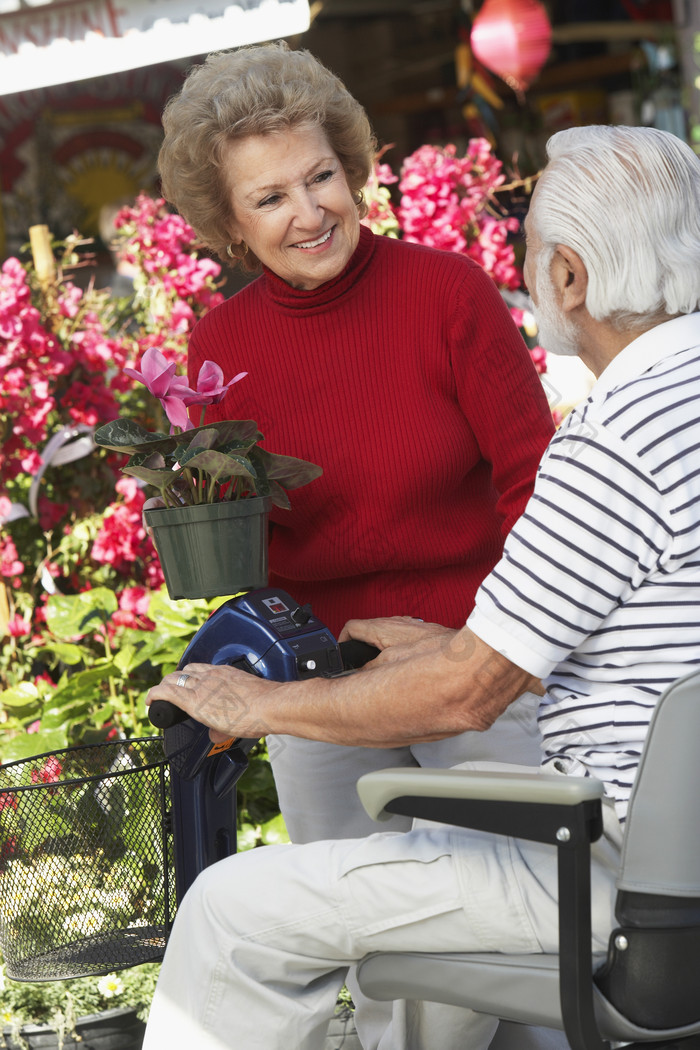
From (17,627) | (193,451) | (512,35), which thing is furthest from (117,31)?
(193,451)

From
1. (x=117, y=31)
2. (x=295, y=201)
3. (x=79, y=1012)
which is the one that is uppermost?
(x=117, y=31)

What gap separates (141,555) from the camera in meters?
3.12

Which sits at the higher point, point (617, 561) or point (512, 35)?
point (512, 35)

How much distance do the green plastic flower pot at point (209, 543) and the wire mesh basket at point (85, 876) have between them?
30cm

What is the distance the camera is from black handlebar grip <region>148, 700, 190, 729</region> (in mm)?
1556

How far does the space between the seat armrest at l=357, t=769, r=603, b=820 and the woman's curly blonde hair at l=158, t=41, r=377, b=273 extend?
41.3 inches

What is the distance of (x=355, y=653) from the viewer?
1.72 metres

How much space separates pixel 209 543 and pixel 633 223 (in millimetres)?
681

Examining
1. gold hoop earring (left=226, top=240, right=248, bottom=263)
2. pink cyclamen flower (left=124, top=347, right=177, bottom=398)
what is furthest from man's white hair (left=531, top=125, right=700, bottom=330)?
gold hoop earring (left=226, top=240, right=248, bottom=263)

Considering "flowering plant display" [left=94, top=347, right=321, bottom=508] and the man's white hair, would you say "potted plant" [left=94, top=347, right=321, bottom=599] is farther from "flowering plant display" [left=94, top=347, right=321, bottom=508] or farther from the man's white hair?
the man's white hair

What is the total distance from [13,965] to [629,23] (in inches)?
219

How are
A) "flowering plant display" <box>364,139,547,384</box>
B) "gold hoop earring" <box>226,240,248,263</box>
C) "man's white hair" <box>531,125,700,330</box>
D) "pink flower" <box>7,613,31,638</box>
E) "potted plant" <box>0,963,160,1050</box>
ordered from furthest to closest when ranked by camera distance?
"flowering plant display" <box>364,139,547,384</box>, "pink flower" <box>7,613,31,638</box>, "potted plant" <box>0,963,160,1050</box>, "gold hoop earring" <box>226,240,248,263</box>, "man's white hair" <box>531,125,700,330</box>

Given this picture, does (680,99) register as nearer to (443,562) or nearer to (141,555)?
(141,555)

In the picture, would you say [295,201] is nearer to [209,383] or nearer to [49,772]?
[209,383]
